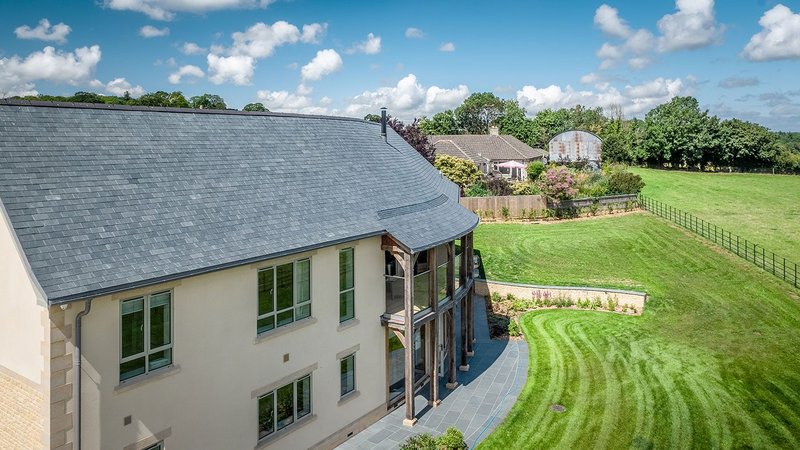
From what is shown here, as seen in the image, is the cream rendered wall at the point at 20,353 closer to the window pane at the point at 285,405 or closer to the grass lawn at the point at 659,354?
the window pane at the point at 285,405

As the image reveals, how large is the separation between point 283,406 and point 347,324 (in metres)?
2.90

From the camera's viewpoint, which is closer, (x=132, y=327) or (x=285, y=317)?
(x=132, y=327)

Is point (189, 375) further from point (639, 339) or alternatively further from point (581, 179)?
point (581, 179)

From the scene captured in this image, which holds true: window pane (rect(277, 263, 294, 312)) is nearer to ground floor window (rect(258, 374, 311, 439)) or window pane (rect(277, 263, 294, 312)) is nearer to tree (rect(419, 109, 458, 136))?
ground floor window (rect(258, 374, 311, 439))

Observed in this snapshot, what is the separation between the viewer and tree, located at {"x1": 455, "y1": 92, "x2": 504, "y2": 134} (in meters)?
130

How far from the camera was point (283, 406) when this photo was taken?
1364 cm

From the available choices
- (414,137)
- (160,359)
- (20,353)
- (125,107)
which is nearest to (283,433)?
(160,359)

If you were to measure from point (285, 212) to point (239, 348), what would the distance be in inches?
147

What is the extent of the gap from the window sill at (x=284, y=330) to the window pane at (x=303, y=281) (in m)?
0.56

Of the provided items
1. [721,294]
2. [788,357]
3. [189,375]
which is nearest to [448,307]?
[189,375]

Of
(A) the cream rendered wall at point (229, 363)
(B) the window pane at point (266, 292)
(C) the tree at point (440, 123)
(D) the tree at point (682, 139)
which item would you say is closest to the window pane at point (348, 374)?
(A) the cream rendered wall at point (229, 363)

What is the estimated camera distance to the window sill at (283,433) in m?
13.0

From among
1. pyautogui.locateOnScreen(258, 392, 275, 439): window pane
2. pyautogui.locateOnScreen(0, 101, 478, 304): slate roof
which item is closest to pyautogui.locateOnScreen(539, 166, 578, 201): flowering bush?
pyautogui.locateOnScreen(0, 101, 478, 304): slate roof

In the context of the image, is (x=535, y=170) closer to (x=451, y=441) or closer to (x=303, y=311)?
(x=451, y=441)
